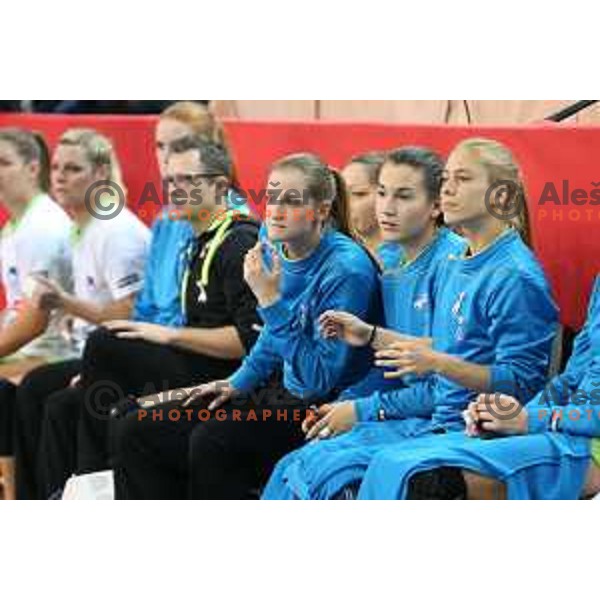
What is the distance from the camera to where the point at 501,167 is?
11.6 ft

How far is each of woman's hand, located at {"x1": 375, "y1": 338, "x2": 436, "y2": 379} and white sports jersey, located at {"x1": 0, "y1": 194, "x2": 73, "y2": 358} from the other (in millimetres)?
727

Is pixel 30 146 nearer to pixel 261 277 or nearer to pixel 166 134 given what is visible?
pixel 166 134

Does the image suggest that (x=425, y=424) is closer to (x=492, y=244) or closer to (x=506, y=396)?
(x=506, y=396)

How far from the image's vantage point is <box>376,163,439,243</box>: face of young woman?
11.7 ft

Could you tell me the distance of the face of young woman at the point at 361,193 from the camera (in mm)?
3590

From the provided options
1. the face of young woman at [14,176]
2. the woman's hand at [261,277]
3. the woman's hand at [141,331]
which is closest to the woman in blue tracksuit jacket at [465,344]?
the woman's hand at [261,277]

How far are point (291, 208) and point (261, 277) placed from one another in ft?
0.54

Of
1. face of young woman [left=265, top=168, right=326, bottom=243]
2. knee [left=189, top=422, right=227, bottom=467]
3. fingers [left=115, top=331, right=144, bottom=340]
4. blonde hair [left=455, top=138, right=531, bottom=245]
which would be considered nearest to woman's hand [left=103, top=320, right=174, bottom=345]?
fingers [left=115, top=331, right=144, bottom=340]

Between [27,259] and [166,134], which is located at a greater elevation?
[166,134]

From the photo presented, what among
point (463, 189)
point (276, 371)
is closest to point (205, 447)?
point (276, 371)

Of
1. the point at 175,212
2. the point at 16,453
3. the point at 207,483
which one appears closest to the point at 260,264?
the point at 175,212

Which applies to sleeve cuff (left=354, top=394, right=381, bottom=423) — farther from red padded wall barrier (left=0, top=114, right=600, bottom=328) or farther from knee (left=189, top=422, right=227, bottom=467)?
red padded wall barrier (left=0, top=114, right=600, bottom=328)

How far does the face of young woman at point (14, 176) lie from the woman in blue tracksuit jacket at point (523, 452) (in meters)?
0.99
